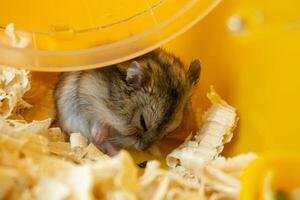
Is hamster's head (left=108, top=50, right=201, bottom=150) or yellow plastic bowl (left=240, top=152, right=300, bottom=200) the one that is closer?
yellow plastic bowl (left=240, top=152, right=300, bottom=200)

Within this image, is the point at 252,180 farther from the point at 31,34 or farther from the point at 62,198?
the point at 31,34

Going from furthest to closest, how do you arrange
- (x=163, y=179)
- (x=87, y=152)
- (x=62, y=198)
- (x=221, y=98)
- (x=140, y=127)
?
(x=221, y=98)
(x=140, y=127)
(x=87, y=152)
(x=163, y=179)
(x=62, y=198)

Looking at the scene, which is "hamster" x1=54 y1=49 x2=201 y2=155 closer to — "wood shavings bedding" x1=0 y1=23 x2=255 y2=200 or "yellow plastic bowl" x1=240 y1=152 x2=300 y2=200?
"wood shavings bedding" x1=0 y1=23 x2=255 y2=200

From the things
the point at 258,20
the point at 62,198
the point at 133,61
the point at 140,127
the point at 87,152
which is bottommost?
the point at 62,198

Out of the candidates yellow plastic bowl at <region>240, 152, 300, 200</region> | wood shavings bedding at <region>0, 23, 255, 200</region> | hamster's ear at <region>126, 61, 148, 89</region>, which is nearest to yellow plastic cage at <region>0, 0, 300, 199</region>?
hamster's ear at <region>126, 61, 148, 89</region>

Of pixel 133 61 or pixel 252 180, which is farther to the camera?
pixel 133 61

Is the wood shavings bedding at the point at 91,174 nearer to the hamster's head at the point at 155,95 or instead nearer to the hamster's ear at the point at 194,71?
the hamster's head at the point at 155,95

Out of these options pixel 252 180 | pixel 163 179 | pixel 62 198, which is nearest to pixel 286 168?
pixel 252 180
